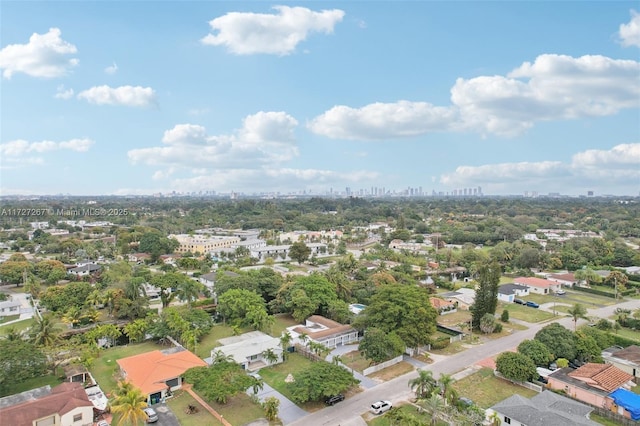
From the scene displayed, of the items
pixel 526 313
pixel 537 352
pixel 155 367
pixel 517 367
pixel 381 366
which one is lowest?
pixel 526 313

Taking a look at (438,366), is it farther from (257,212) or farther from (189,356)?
(257,212)

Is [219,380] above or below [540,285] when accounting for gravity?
above

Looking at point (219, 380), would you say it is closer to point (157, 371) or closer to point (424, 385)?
point (157, 371)

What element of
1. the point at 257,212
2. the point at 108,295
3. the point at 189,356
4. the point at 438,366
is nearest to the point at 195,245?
the point at 108,295

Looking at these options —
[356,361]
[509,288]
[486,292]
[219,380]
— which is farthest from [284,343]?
[509,288]

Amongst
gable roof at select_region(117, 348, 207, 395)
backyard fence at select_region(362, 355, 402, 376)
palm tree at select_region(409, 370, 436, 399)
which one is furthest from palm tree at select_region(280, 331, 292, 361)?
palm tree at select_region(409, 370, 436, 399)

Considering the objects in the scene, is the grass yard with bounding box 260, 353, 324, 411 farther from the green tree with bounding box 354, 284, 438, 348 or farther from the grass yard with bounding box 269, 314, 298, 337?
the green tree with bounding box 354, 284, 438, 348
